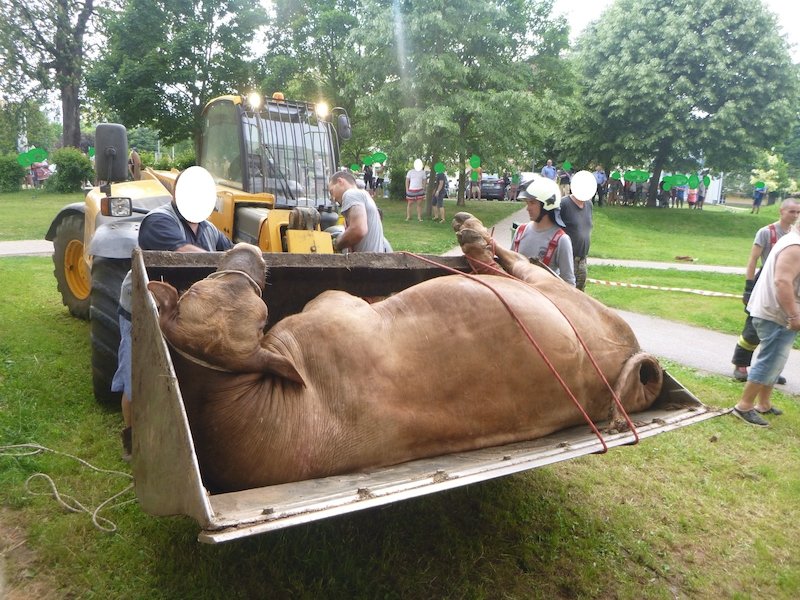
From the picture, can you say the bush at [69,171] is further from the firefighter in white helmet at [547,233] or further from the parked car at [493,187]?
the firefighter in white helmet at [547,233]

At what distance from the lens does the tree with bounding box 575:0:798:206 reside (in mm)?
25391

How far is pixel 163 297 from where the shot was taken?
2.34m

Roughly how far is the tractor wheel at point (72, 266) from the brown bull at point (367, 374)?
4.77 metres

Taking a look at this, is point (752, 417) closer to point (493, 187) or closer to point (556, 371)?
point (556, 371)

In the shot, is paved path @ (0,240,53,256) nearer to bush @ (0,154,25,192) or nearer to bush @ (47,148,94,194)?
bush @ (47,148,94,194)

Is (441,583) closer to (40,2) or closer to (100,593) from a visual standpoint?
(100,593)

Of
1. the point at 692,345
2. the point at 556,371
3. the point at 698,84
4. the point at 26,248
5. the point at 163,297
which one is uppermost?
the point at 698,84

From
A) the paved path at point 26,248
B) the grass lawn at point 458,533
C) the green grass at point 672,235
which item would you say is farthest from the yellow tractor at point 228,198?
the green grass at point 672,235

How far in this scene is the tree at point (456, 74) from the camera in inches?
713

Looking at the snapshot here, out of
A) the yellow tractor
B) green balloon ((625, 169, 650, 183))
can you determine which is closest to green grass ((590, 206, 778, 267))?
green balloon ((625, 169, 650, 183))

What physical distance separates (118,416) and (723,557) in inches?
Result: 157

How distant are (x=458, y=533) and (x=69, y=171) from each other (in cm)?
2639

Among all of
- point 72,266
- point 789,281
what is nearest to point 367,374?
point 789,281

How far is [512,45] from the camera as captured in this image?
64.4ft
